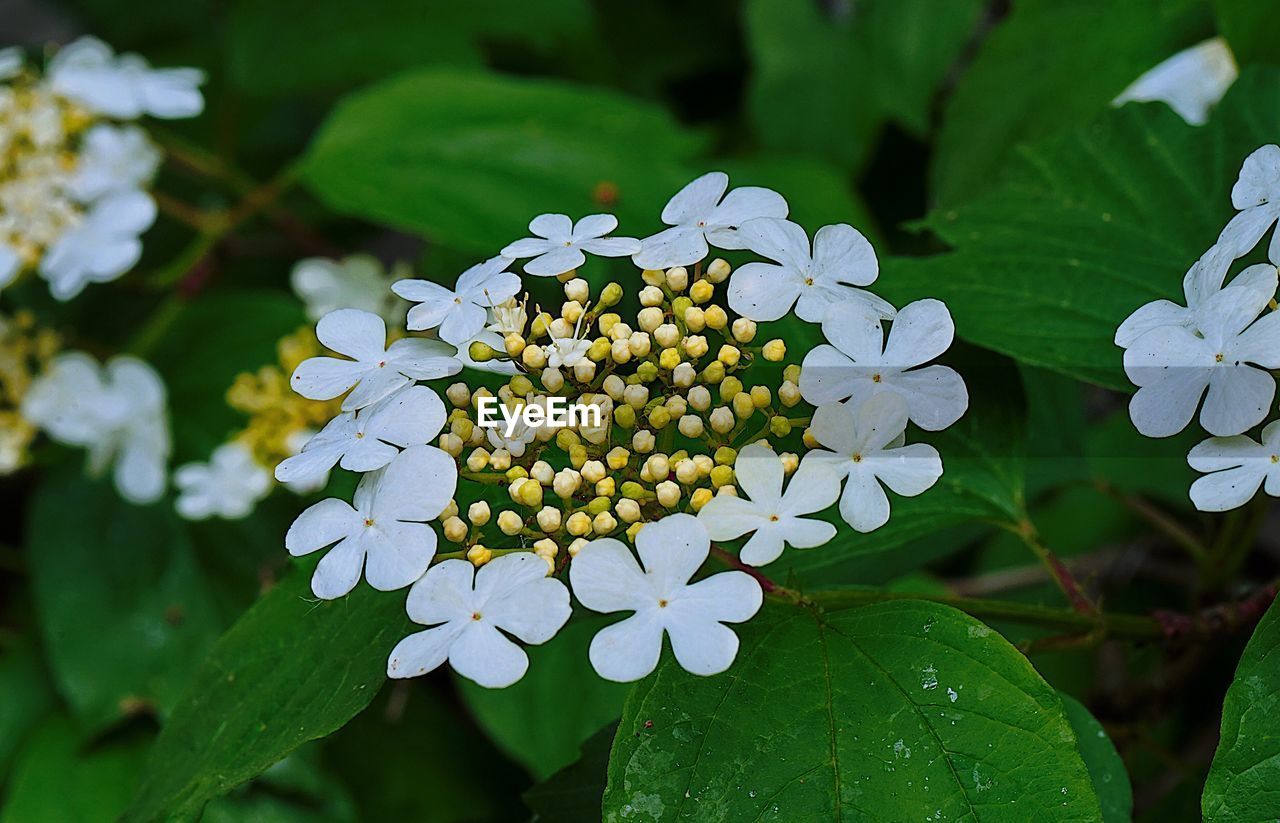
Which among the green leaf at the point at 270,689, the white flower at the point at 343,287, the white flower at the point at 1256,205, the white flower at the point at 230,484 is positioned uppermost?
the white flower at the point at 1256,205

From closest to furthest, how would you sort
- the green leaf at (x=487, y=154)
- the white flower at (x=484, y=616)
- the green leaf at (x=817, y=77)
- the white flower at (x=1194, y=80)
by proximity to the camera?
1. the white flower at (x=484, y=616)
2. the white flower at (x=1194, y=80)
3. the green leaf at (x=487, y=154)
4. the green leaf at (x=817, y=77)

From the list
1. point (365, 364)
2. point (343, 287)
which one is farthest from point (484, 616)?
point (343, 287)

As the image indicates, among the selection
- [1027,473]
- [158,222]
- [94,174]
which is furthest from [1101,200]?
[158,222]

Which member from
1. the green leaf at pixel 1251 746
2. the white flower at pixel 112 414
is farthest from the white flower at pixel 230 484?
the green leaf at pixel 1251 746

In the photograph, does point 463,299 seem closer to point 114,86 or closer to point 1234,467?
point 1234,467

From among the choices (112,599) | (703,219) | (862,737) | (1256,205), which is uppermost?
(1256,205)

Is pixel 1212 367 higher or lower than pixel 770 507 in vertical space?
higher

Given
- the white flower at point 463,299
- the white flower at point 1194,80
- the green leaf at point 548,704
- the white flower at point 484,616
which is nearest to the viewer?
the white flower at point 484,616

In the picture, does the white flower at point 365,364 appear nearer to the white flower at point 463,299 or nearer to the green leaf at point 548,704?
the white flower at point 463,299

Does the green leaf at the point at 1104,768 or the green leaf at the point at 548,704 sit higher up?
the green leaf at the point at 1104,768
